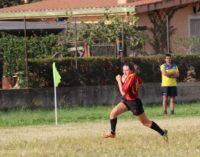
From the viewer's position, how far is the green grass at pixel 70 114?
20453 millimetres

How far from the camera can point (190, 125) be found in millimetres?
18344

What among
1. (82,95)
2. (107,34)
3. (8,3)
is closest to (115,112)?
(82,95)

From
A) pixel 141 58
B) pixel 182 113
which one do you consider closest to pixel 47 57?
pixel 141 58

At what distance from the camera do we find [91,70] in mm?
25281

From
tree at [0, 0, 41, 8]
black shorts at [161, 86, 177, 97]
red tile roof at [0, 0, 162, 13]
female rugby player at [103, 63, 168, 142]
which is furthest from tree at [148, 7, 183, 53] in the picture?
tree at [0, 0, 41, 8]

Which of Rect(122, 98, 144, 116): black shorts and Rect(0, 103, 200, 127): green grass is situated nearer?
Rect(122, 98, 144, 116): black shorts

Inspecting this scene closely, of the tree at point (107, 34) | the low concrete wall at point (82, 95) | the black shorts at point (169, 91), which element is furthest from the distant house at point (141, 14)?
the black shorts at point (169, 91)

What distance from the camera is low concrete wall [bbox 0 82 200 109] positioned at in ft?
76.1

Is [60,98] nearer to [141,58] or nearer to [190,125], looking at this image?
[141,58]

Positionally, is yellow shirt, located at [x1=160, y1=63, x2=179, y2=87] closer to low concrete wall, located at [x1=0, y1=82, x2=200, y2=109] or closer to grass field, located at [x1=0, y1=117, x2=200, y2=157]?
low concrete wall, located at [x1=0, y1=82, x2=200, y2=109]

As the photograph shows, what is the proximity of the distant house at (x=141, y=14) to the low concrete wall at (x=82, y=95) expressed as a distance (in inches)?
93.9

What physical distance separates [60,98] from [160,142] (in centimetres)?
936

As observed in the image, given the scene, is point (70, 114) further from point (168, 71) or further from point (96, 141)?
point (96, 141)

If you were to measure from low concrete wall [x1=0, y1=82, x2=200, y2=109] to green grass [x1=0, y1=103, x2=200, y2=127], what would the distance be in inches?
13.2
